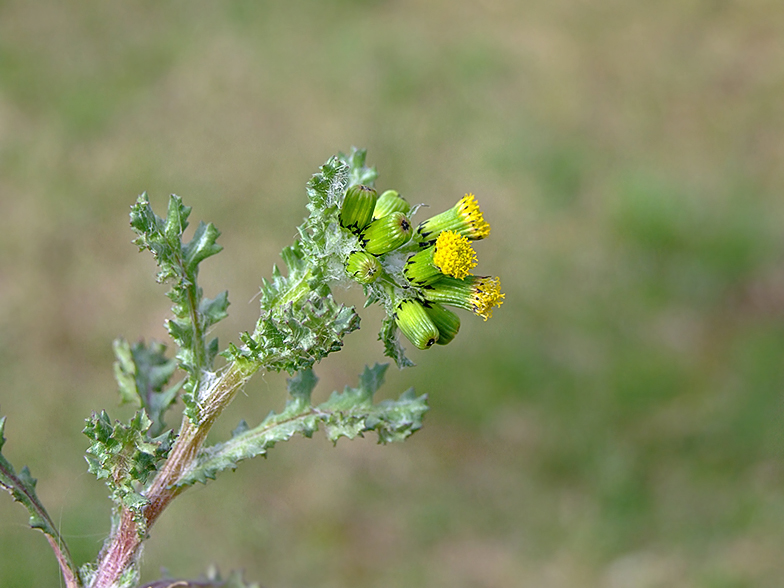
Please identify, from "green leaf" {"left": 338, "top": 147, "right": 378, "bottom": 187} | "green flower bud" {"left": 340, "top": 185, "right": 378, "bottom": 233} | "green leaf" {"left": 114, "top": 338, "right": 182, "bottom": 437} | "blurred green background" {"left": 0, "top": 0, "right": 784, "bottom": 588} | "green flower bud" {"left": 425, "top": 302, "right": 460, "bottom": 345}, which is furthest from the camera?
"blurred green background" {"left": 0, "top": 0, "right": 784, "bottom": 588}

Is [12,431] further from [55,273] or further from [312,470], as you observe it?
[312,470]

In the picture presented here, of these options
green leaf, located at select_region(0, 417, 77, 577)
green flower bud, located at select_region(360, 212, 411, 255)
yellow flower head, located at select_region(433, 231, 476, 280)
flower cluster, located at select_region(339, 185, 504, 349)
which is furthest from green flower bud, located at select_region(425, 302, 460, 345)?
green leaf, located at select_region(0, 417, 77, 577)

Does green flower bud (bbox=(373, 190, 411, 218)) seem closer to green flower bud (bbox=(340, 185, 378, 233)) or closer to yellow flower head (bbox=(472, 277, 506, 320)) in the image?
green flower bud (bbox=(340, 185, 378, 233))

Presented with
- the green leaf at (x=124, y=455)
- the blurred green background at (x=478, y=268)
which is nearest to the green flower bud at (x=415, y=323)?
the green leaf at (x=124, y=455)

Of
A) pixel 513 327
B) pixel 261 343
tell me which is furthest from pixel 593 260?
pixel 261 343

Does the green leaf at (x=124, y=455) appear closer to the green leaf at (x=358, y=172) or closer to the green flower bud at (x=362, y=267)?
the green flower bud at (x=362, y=267)

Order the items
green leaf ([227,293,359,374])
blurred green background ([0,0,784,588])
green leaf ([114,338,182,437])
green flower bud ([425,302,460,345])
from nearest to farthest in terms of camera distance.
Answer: green leaf ([227,293,359,374]) → green flower bud ([425,302,460,345]) → green leaf ([114,338,182,437]) → blurred green background ([0,0,784,588])

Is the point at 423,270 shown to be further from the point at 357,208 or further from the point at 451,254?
the point at 357,208
